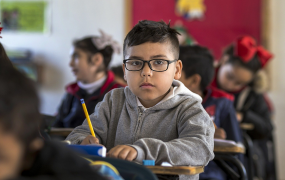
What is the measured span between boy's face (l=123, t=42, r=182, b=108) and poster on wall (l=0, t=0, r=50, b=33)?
10.8 feet

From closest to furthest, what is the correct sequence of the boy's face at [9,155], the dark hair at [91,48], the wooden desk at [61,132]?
the boy's face at [9,155] < the wooden desk at [61,132] < the dark hair at [91,48]

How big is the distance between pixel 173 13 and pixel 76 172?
3950 mm

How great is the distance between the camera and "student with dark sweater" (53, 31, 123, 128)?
2753mm

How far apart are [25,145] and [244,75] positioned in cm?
267

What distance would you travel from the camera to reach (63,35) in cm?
443

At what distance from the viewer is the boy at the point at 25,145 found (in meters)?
0.59

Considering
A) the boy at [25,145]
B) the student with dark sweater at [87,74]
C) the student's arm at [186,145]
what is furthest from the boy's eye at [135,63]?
the student with dark sweater at [87,74]

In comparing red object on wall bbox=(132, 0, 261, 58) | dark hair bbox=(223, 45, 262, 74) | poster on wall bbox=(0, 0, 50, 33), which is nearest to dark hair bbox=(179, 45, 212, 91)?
dark hair bbox=(223, 45, 262, 74)

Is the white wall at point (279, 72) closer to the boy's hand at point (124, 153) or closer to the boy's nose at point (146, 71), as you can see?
the boy's nose at point (146, 71)

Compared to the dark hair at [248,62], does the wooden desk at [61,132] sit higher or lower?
lower

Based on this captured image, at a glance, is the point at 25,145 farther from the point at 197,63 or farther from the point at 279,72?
the point at 279,72

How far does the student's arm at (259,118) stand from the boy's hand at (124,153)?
7.20ft

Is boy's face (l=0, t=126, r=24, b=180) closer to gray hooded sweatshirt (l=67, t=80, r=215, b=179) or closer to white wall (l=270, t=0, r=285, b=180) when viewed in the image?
gray hooded sweatshirt (l=67, t=80, r=215, b=179)

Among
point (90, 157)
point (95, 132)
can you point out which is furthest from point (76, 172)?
point (95, 132)
